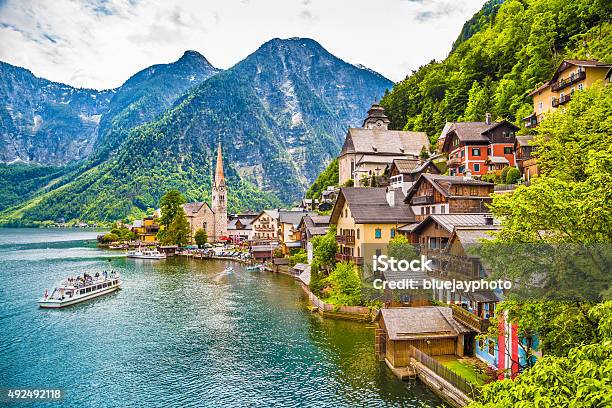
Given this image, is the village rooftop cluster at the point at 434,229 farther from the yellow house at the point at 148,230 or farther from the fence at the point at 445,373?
the yellow house at the point at 148,230

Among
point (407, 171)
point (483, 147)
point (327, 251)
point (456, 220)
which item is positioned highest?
point (483, 147)

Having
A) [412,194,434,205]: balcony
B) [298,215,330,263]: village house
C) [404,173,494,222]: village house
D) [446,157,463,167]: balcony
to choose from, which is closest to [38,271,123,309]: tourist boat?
[298,215,330,263]: village house

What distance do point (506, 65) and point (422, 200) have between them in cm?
6256

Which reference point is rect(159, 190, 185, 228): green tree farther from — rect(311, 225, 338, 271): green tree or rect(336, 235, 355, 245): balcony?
rect(336, 235, 355, 245): balcony

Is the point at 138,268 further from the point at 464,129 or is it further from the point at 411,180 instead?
the point at 464,129

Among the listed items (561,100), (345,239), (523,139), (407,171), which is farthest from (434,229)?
(561,100)

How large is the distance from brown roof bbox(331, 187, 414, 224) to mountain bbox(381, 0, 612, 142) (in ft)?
108

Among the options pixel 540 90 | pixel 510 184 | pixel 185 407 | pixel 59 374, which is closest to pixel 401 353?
pixel 185 407

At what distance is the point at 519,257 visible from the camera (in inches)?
634

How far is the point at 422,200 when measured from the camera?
1758 inches

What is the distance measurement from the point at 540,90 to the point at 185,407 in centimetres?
5922

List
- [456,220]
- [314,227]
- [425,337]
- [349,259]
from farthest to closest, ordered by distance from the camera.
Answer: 1. [314,227]
2. [349,259]
3. [456,220]
4. [425,337]

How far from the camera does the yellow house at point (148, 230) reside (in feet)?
500

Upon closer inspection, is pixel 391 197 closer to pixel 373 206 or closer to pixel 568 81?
pixel 373 206
